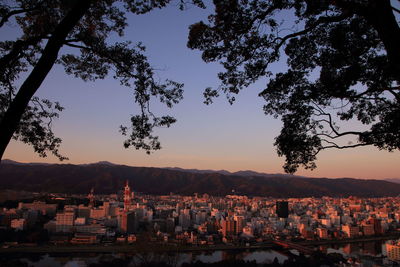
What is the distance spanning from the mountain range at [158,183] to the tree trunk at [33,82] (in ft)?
143

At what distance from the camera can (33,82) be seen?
2.72m

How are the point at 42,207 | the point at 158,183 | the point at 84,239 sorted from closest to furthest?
the point at 84,239
the point at 42,207
the point at 158,183

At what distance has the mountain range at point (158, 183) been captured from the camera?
4876 centimetres

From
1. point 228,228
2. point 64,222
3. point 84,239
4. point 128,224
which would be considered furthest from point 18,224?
point 228,228

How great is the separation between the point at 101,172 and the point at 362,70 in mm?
62725

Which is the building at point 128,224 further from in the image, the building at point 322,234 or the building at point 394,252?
the building at point 394,252

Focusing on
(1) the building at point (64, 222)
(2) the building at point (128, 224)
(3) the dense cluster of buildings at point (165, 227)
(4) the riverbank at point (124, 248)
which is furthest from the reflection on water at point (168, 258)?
(2) the building at point (128, 224)

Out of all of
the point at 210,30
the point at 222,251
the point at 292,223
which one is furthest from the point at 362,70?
the point at 292,223

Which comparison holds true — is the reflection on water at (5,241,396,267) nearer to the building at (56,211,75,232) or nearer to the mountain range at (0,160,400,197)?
the building at (56,211,75,232)

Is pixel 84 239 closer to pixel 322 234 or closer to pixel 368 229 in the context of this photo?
pixel 322 234

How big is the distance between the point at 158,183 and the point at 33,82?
64.4 m

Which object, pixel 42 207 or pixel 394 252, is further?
pixel 42 207

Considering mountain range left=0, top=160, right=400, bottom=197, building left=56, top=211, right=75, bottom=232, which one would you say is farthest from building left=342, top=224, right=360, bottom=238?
mountain range left=0, top=160, right=400, bottom=197

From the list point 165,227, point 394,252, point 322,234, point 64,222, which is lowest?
point 322,234
